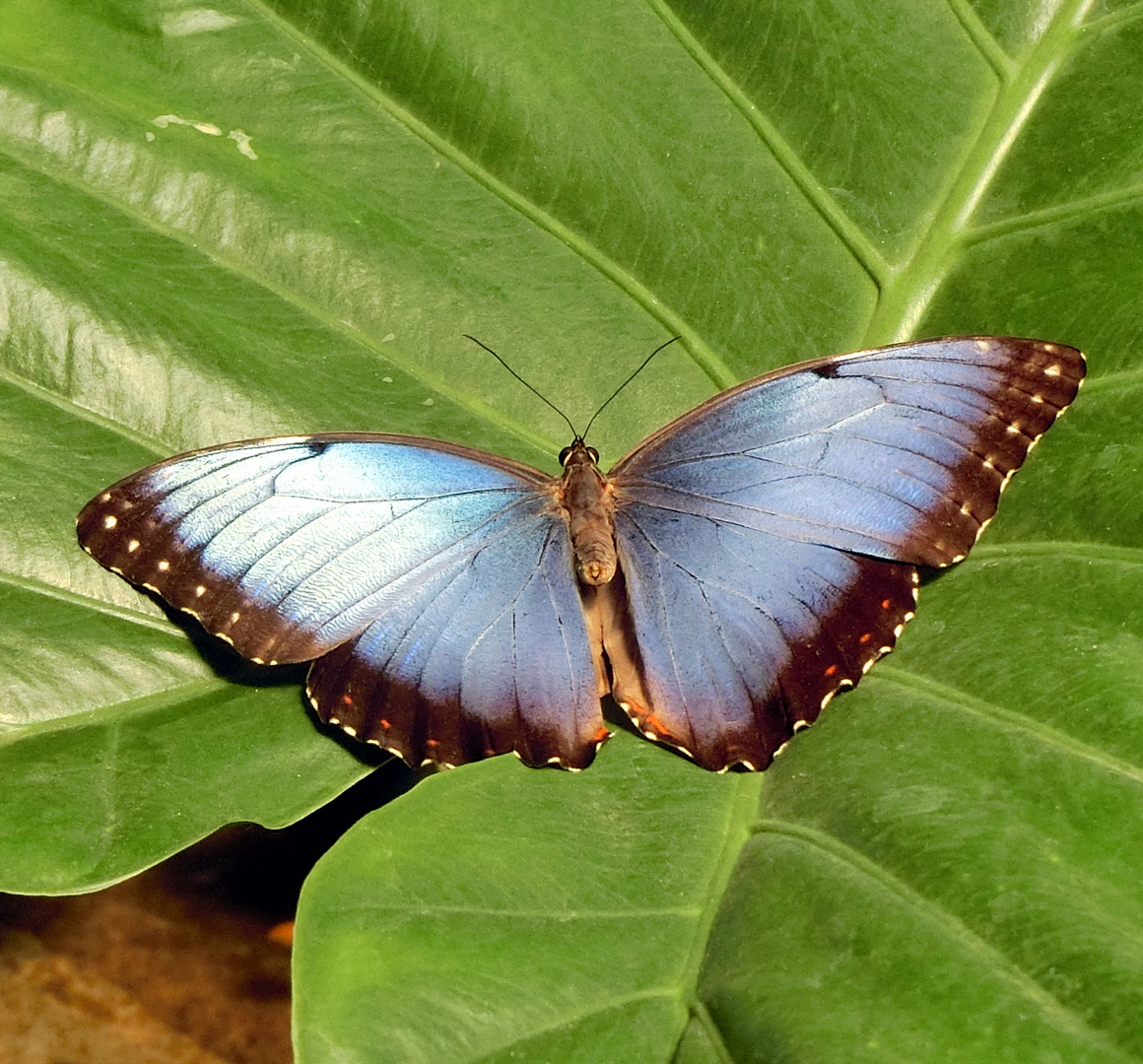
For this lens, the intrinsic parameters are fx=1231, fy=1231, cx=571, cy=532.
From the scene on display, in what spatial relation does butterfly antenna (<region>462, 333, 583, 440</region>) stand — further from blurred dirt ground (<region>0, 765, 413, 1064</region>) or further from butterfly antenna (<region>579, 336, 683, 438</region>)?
blurred dirt ground (<region>0, 765, 413, 1064</region>)

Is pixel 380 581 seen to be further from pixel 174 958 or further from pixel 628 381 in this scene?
pixel 174 958


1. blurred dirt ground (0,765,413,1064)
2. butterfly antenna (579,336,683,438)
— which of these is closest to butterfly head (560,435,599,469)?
butterfly antenna (579,336,683,438)

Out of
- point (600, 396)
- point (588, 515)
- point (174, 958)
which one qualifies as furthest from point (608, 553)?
point (174, 958)

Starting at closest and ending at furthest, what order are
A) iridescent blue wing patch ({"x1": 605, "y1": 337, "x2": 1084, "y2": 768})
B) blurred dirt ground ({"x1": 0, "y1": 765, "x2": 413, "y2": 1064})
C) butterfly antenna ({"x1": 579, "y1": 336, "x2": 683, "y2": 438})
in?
iridescent blue wing patch ({"x1": 605, "y1": 337, "x2": 1084, "y2": 768}) → butterfly antenna ({"x1": 579, "y1": 336, "x2": 683, "y2": 438}) → blurred dirt ground ({"x1": 0, "y1": 765, "x2": 413, "y2": 1064})

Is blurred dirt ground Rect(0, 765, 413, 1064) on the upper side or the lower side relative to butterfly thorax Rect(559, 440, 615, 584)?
lower

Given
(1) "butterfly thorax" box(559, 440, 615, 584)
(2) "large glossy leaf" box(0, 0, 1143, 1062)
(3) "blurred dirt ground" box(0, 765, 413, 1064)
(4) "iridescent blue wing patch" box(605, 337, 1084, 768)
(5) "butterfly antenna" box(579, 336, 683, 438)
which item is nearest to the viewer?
(2) "large glossy leaf" box(0, 0, 1143, 1062)

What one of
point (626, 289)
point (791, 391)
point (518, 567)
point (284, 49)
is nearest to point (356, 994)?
point (518, 567)

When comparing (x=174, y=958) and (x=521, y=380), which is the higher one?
(x=521, y=380)

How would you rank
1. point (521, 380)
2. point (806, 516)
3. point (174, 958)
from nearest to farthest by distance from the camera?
1. point (806, 516)
2. point (521, 380)
3. point (174, 958)

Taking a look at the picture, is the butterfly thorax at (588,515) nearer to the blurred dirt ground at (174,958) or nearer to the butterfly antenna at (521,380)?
the butterfly antenna at (521,380)
